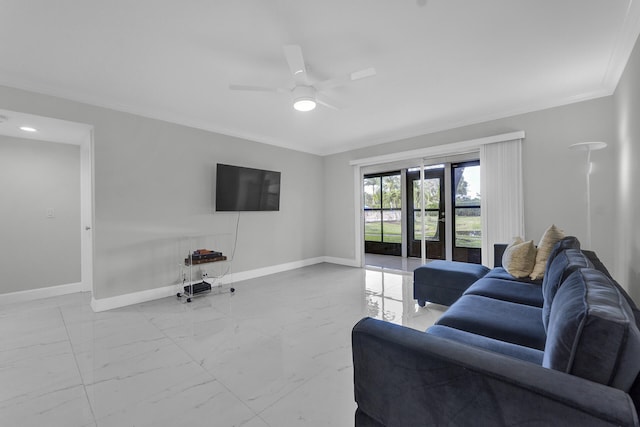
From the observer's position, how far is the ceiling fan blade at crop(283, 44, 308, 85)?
2076 millimetres

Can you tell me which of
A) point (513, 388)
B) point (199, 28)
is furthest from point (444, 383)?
point (199, 28)

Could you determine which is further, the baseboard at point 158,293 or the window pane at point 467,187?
the window pane at point 467,187

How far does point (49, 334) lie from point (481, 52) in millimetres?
4799

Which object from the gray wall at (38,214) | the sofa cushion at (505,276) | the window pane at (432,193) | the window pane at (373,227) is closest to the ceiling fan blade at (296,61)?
the sofa cushion at (505,276)

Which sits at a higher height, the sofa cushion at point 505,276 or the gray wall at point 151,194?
the gray wall at point 151,194

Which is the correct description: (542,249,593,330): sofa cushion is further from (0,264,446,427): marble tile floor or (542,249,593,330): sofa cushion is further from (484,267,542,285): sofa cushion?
(0,264,446,427): marble tile floor

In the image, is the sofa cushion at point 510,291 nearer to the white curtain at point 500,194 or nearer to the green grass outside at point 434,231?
the white curtain at point 500,194

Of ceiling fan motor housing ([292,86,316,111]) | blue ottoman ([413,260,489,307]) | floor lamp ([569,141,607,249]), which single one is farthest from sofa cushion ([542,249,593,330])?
ceiling fan motor housing ([292,86,316,111])

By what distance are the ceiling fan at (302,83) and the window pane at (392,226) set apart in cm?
476

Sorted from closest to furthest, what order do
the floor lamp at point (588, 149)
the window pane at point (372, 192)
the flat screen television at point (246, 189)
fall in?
the floor lamp at point (588, 149)
the flat screen television at point (246, 189)
the window pane at point (372, 192)

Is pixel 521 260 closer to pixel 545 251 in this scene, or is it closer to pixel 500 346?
pixel 545 251

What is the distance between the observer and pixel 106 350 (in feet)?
7.68

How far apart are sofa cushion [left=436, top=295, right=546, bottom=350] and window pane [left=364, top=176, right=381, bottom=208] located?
17.9 ft

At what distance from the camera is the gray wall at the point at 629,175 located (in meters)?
2.20
